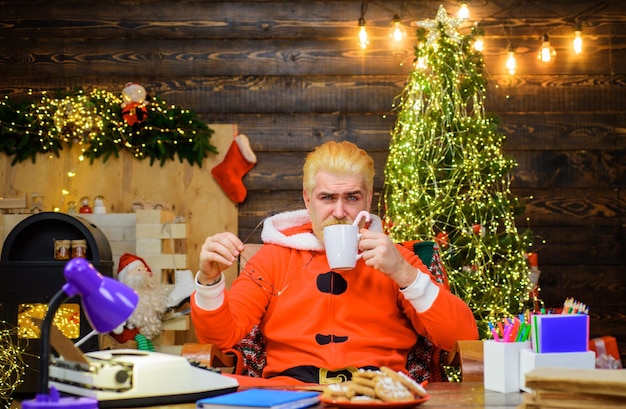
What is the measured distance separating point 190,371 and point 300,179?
3.17 m

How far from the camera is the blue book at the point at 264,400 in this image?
1242mm

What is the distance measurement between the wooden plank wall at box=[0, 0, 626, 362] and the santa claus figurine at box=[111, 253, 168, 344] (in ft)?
2.40

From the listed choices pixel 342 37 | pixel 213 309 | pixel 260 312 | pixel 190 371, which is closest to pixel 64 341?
pixel 190 371

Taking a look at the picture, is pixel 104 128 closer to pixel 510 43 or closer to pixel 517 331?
pixel 510 43

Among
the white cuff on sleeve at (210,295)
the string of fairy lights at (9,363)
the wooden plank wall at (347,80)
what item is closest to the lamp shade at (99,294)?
the white cuff on sleeve at (210,295)

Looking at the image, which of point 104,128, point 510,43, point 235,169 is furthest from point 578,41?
point 104,128

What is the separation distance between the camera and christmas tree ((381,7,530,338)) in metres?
3.66

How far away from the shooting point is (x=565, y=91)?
461 cm

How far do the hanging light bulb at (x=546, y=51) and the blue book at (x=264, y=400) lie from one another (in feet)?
11.7

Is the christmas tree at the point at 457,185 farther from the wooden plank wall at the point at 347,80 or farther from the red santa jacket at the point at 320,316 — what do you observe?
the red santa jacket at the point at 320,316

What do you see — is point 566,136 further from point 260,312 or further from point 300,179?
point 260,312

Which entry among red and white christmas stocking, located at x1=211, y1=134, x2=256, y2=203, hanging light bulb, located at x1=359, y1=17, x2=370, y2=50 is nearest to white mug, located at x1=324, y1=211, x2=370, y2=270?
red and white christmas stocking, located at x1=211, y1=134, x2=256, y2=203

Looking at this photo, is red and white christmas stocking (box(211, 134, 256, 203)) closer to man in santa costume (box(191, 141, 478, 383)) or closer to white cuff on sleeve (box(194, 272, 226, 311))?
man in santa costume (box(191, 141, 478, 383))

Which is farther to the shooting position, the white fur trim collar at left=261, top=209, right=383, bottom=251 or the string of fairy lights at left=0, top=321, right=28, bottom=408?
the string of fairy lights at left=0, top=321, right=28, bottom=408
